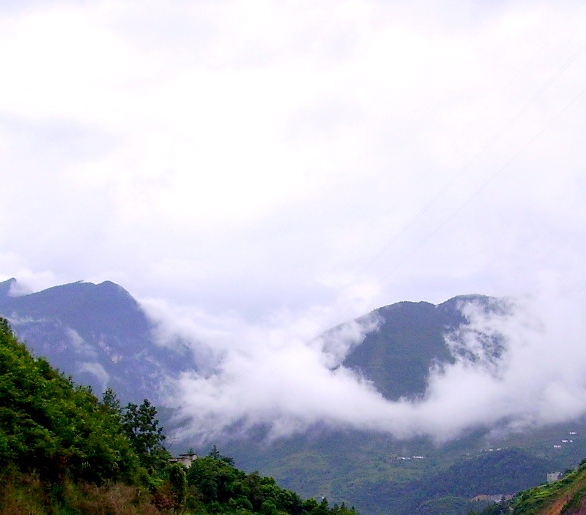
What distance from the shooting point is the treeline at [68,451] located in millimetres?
18859

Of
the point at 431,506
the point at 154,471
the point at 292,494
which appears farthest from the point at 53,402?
the point at 431,506

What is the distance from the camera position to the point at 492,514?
111 m

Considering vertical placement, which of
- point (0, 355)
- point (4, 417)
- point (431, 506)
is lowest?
point (431, 506)

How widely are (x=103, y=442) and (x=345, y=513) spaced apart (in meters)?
32.6

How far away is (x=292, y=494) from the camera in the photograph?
49.0 m

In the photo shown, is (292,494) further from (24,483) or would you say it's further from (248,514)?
(24,483)

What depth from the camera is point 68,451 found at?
2077 centimetres

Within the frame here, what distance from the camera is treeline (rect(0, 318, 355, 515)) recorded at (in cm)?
1886

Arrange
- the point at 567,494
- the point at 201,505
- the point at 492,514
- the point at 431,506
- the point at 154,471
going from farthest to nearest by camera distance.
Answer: the point at 431,506 < the point at 492,514 < the point at 567,494 < the point at 201,505 < the point at 154,471

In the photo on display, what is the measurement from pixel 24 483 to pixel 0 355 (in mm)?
6385

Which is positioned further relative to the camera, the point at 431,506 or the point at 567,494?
the point at 431,506

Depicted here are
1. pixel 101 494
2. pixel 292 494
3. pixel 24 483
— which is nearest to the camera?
pixel 24 483

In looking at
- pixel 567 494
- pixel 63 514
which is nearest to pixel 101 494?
pixel 63 514

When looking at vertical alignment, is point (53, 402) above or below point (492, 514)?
above
